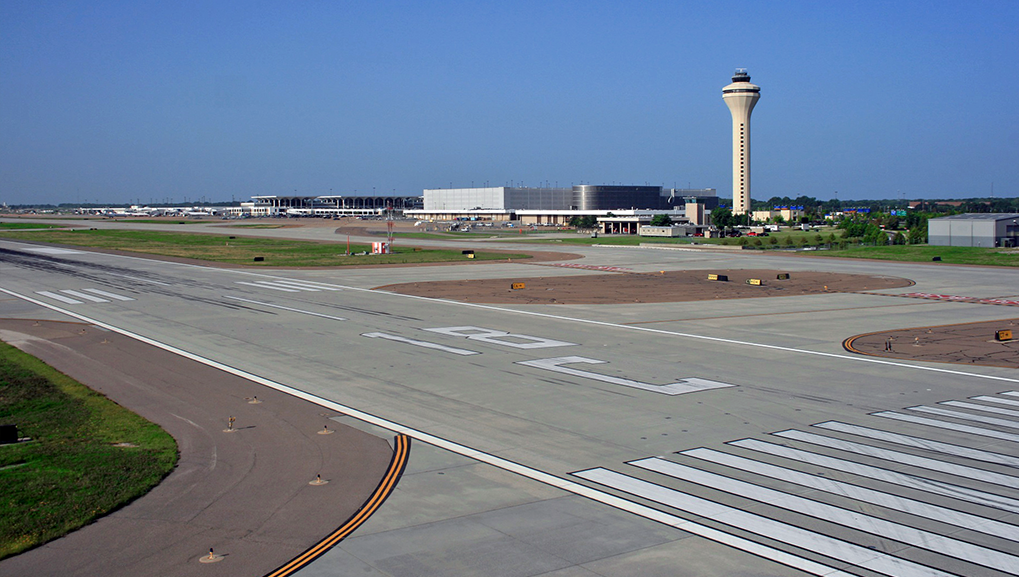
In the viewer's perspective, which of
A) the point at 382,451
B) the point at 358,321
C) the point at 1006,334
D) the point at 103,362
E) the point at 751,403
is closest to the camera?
the point at 382,451

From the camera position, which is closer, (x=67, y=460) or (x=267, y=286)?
(x=67, y=460)

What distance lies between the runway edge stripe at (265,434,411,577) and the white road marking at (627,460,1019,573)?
5625 mm

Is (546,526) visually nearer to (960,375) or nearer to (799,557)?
(799,557)

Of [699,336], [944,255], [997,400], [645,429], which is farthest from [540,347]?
[944,255]

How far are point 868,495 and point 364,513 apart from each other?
385 inches

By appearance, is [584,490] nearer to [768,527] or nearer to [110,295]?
[768,527]

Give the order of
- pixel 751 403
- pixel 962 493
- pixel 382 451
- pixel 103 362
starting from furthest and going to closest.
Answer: pixel 103 362, pixel 751 403, pixel 382 451, pixel 962 493

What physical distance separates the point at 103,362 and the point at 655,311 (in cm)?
2882

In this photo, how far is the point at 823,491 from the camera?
51.4 feet

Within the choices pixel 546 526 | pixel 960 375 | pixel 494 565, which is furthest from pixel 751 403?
pixel 494 565

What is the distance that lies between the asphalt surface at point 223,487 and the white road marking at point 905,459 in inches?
411

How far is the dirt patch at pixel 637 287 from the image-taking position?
52656 millimetres

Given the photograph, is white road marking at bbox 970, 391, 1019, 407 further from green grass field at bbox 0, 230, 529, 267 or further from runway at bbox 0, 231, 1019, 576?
green grass field at bbox 0, 230, 529, 267

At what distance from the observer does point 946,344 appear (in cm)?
3453
